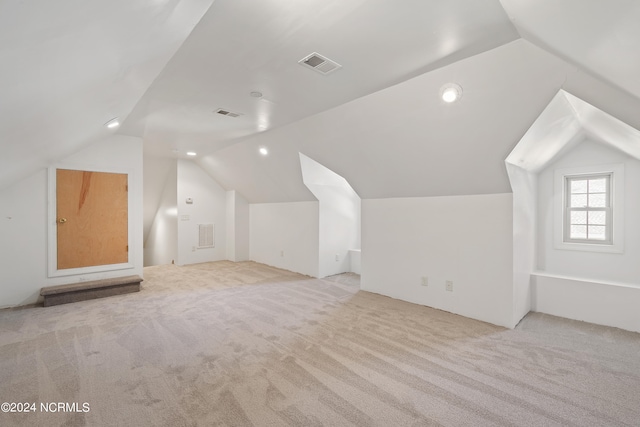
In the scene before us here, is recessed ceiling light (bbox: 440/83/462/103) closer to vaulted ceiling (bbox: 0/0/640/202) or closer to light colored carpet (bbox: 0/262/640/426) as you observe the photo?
vaulted ceiling (bbox: 0/0/640/202)

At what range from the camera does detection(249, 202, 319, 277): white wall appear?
5.51 metres

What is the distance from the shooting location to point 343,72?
7.98 feet

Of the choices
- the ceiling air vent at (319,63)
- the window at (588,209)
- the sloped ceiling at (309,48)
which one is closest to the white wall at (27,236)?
the sloped ceiling at (309,48)

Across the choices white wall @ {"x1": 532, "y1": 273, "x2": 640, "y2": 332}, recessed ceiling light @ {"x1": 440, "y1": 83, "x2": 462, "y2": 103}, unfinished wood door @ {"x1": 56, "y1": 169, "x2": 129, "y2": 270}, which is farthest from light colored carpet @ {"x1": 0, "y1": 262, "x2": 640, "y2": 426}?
recessed ceiling light @ {"x1": 440, "y1": 83, "x2": 462, "y2": 103}

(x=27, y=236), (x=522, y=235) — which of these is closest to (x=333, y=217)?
(x=522, y=235)

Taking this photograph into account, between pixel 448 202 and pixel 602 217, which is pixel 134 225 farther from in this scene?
pixel 602 217

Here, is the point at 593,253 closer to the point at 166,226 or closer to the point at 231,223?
the point at 231,223

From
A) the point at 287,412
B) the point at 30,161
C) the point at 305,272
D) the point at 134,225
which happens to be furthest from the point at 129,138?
the point at 287,412

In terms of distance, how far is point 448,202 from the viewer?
3.60m

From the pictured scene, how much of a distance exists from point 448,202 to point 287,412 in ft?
9.62

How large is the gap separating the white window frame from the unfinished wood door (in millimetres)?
6686

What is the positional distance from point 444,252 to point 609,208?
2295 mm

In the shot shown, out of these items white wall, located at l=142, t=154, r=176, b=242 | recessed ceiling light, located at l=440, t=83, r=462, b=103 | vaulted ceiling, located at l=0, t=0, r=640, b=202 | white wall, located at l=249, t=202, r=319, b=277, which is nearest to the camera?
vaulted ceiling, located at l=0, t=0, r=640, b=202

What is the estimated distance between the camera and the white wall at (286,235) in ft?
18.1
